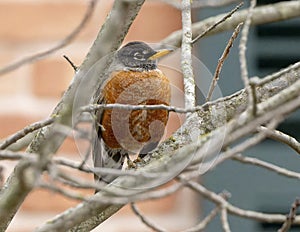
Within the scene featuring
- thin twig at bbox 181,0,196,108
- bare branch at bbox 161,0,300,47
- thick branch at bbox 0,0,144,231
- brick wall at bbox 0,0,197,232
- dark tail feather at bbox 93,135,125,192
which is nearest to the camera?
thick branch at bbox 0,0,144,231

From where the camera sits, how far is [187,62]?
910 millimetres

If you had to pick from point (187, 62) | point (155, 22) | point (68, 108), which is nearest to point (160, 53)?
point (187, 62)

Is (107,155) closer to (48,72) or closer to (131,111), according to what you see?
(131,111)

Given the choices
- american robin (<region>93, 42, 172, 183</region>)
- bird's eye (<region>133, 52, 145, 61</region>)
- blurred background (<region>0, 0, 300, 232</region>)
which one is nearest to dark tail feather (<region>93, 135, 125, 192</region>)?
american robin (<region>93, 42, 172, 183</region>)

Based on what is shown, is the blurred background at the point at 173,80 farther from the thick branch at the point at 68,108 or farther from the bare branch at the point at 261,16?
the thick branch at the point at 68,108

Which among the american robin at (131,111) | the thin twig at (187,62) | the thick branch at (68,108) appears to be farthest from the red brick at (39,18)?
the thick branch at (68,108)

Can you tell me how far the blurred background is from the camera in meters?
1.72

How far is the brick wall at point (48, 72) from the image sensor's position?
1.71 m

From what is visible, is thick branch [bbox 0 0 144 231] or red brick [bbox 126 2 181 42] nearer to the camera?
thick branch [bbox 0 0 144 231]

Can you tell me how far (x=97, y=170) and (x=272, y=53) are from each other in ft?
4.00

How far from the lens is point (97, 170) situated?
70 centimetres

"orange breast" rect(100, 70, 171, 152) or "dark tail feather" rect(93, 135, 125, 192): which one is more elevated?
"orange breast" rect(100, 70, 171, 152)

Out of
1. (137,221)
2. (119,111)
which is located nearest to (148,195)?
(119,111)

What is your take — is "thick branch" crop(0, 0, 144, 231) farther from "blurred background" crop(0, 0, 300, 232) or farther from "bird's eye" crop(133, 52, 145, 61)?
"blurred background" crop(0, 0, 300, 232)
